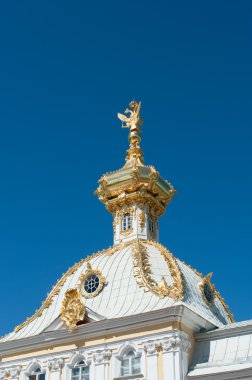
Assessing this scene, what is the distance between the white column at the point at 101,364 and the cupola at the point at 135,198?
32.8 ft

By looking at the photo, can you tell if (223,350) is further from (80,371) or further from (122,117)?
(122,117)

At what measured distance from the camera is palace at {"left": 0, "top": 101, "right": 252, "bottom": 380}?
28.5m

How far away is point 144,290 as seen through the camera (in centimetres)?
3159

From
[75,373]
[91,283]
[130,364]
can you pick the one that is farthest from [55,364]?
[91,283]

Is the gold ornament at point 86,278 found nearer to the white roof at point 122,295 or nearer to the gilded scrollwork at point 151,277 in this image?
the white roof at point 122,295

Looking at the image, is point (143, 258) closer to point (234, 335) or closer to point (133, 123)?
point (234, 335)

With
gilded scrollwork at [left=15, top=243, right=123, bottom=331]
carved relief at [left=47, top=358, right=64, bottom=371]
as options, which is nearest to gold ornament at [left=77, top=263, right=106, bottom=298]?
gilded scrollwork at [left=15, top=243, right=123, bottom=331]

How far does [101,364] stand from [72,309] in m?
3.28

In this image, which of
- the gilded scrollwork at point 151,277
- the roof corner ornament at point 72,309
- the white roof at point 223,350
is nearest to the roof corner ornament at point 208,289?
the gilded scrollwork at point 151,277

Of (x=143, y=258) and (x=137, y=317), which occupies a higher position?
(x=143, y=258)

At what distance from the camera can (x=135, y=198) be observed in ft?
131

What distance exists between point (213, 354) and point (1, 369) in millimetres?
11210

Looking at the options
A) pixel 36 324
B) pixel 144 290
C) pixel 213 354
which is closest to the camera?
pixel 213 354

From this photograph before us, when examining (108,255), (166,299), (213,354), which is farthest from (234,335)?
(108,255)
